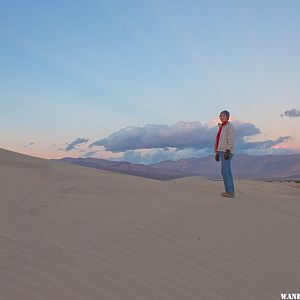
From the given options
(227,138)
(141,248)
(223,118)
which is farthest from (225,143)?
(141,248)

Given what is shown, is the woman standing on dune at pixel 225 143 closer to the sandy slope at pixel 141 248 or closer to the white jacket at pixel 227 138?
the white jacket at pixel 227 138

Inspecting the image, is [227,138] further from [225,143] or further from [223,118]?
[223,118]

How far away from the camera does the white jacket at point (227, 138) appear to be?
7.83m

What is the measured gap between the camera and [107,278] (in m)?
3.49

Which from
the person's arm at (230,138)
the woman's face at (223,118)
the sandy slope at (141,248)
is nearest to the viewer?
the sandy slope at (141,248)

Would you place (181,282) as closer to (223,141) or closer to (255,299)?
(255,299)

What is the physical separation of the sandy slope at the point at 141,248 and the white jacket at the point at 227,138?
115 cm

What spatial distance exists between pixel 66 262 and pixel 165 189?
18.0ft

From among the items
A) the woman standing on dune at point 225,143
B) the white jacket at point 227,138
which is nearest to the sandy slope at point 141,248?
the woman standing on dune at point 225,143

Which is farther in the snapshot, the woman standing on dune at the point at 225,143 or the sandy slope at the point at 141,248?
the woman standing on dune at the point at 225,143

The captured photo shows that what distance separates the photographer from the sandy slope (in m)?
3.38

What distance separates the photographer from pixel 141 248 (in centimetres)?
432

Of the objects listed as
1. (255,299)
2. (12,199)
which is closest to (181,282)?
(255,299)

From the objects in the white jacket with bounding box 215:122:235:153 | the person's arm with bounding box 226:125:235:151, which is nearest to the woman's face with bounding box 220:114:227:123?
the white jacket with bounding box 215:122:235:153
